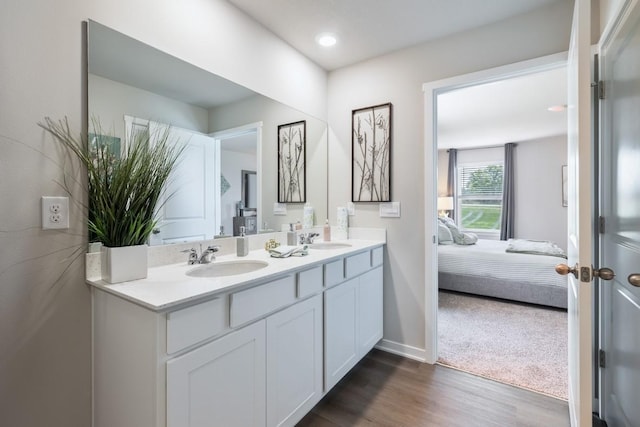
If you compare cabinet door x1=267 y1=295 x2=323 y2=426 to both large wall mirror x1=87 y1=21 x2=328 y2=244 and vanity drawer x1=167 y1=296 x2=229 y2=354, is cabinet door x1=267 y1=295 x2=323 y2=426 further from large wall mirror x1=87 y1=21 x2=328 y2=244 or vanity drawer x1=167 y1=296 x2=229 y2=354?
large wall mirror x1=87 y1=21 x2=328 y2=244

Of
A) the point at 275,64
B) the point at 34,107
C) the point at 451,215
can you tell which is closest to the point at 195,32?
the point at 275,64

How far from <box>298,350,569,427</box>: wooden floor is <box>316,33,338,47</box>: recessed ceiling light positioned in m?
2.42

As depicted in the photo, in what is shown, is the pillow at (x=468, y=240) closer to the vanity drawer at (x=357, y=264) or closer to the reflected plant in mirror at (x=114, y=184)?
the vanity drawer at (x=357, y=264)

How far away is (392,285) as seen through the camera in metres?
2.49

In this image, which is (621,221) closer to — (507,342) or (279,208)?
(507,342)

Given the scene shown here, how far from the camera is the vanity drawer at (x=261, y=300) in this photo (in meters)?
1.22

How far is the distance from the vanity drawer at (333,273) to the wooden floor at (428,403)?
2.38 feet

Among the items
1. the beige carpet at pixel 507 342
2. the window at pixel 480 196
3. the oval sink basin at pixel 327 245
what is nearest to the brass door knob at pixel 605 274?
the beige carpet at pixel 507 342

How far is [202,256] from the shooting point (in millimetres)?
1615

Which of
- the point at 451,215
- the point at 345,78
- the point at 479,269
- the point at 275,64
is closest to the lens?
the point at 275,64

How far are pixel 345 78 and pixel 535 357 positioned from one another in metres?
2.74

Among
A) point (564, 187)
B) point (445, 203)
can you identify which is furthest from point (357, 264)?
point (564, 187)

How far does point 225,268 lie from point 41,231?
778mm

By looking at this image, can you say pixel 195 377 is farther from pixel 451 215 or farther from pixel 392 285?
pixel 451 215
